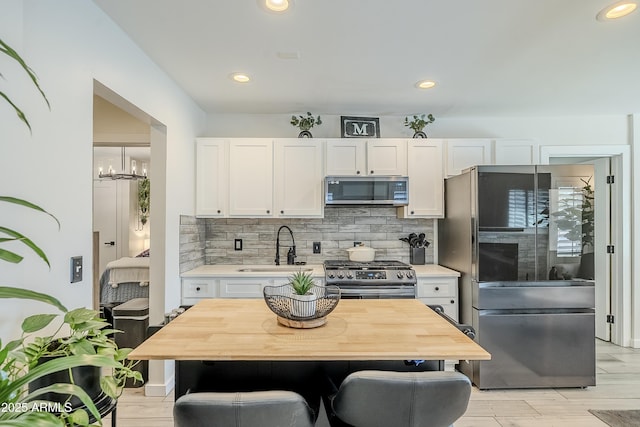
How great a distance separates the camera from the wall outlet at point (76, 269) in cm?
166

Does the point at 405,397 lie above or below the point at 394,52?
below

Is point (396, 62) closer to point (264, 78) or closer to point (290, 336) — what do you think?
point (264, 78)

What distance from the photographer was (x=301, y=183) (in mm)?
3520

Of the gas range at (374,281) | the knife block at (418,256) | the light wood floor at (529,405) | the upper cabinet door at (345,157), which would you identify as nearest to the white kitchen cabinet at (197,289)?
the light wood floor at (529,405)

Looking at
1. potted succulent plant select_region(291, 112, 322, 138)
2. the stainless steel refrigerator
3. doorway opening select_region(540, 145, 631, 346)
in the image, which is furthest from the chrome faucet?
doorway opening select_region(540, 145, 631, 346)

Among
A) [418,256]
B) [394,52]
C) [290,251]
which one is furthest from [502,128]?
[290,251]

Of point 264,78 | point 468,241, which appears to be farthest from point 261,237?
point 468,241

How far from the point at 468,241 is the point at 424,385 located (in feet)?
6.90

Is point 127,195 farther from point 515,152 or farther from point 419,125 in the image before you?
point 515,152

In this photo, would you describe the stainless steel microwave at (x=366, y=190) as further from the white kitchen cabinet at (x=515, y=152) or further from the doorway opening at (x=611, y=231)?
the doorway opening at (x=611, y=231)

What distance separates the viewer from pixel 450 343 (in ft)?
4.40

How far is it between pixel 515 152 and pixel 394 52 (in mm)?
1962

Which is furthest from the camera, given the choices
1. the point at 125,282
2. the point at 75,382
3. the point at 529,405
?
the point at 125,282

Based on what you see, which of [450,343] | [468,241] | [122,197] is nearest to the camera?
[450,343]
